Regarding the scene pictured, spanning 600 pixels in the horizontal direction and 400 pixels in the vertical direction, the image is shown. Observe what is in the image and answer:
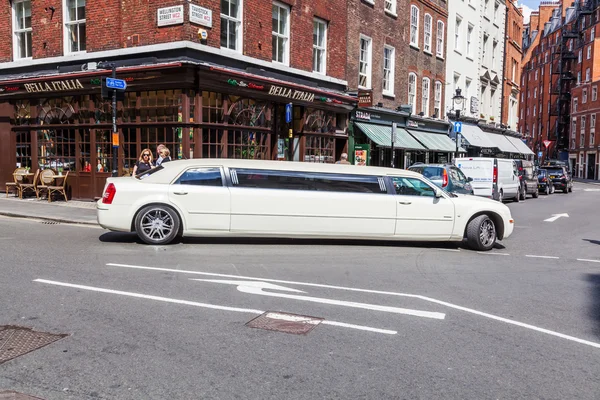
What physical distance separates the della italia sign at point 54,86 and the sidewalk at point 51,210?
136 inches

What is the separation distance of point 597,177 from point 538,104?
27499 millimetres

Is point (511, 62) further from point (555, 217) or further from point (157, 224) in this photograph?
point (157, 224)

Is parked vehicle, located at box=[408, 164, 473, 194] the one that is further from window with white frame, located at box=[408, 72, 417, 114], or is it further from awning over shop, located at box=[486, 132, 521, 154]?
awning over shop, located at box=[486, 132, 521, 154]

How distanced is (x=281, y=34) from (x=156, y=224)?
11.2 metres

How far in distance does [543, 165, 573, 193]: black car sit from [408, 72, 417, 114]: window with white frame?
10.9m

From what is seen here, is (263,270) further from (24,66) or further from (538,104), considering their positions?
(538,104)

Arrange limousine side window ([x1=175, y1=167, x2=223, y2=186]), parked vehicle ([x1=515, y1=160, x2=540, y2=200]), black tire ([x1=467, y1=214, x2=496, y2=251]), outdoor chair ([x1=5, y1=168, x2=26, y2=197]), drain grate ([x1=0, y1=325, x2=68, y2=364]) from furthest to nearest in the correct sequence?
parked vehicle ([x1=515, y1=160, x2=540, y2=200]) < outdoor chair ([x1=5, y1=168, x2=26, y2=197]) < black tire ([x1=467, y1=214, x2=496, y2=251]) < limousine side window ([x1=175, y1=167, x2=223, y2=186]) < drain grate ([x1=0, y1=325, x2=68, y2=364])

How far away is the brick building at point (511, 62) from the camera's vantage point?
4314 centimetres

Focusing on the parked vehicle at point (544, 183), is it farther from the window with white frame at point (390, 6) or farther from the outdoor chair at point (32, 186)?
the outdoor chair at point (32, 186)

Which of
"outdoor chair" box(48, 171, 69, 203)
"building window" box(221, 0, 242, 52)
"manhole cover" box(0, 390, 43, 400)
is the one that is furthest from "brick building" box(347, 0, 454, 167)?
"manhole cover" box(0, 390, 43, 400)

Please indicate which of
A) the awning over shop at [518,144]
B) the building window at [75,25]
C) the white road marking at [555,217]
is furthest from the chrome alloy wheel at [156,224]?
the awning over shop at [518,144]

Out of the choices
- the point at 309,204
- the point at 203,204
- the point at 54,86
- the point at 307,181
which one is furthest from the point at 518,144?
the point at 203,204

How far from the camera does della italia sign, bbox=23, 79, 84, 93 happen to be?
54.4 feet

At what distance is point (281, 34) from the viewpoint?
1895cm
